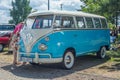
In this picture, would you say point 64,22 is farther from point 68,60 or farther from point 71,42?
point 68,60

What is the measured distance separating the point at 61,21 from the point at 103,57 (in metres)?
4.65

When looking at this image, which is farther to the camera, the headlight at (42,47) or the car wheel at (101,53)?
the car wheel at (101,53)

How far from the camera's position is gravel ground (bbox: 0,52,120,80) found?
1116cm

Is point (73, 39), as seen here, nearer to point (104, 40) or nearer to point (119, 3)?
point (104, 40)

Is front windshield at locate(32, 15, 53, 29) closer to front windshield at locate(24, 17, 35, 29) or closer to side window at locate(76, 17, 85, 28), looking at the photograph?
front windshield at locate(24, 17, 35, 29)

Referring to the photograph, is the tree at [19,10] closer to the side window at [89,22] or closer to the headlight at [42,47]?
the side window at [89,22]

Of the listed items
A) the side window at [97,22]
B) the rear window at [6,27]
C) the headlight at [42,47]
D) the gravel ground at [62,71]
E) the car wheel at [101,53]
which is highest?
the side window at [97,22]

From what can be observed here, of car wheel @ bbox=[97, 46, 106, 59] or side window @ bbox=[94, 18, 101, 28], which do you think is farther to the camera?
car wheel @ bbox=[97, 46, 106, 59]

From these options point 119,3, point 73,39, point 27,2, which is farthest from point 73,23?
point 27,2

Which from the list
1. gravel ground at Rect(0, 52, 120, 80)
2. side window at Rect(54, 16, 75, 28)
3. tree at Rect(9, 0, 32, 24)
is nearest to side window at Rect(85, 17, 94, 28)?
side window at Rect(54, 16, 75, 28)

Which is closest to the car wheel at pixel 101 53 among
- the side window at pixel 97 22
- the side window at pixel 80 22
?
the side window at pixel 97 22

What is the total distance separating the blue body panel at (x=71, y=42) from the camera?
11867mm

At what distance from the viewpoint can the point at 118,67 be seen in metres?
13.2

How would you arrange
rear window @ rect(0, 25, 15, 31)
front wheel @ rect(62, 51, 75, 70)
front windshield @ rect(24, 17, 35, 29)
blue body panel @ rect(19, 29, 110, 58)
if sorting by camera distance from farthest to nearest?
rear window @ rect(0, 25, 15, 31), front windshield @ rect(24, 17, 35, 29), front wheel @ rect(62, 51, 75, 70), blue body panel @ rect(19, 29, 110, 58)
